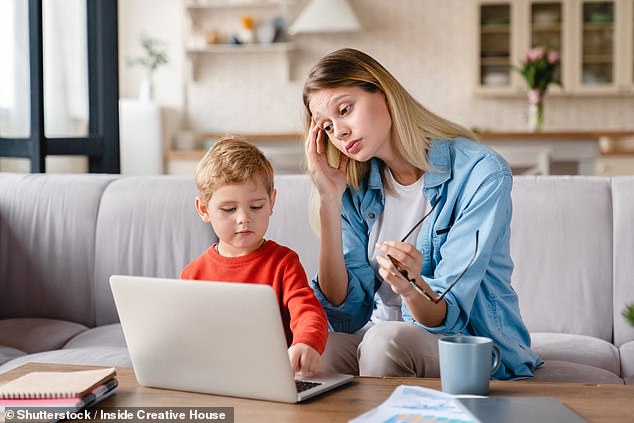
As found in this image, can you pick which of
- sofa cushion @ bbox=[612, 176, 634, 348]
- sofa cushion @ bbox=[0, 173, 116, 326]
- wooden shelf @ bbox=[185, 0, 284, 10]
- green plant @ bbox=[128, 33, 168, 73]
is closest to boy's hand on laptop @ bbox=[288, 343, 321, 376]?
sofa cushion @ bbox=[612, 176, 634, 348]

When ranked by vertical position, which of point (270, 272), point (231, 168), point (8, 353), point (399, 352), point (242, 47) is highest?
point (242, 47)

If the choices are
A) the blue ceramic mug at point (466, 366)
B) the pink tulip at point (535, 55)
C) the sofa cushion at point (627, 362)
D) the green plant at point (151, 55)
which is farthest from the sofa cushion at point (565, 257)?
the green plant at point (151, 55)

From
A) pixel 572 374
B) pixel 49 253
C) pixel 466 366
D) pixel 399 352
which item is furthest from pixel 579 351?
pixel 49 253

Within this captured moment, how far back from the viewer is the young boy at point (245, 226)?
162cm

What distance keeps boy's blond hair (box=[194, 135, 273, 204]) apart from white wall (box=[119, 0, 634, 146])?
4812 millimetres

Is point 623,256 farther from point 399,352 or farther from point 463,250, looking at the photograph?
point 399,352

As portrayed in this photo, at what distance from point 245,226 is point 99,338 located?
935mm

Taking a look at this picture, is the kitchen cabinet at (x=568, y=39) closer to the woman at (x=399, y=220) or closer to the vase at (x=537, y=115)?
the vase at (x=537, y=115)

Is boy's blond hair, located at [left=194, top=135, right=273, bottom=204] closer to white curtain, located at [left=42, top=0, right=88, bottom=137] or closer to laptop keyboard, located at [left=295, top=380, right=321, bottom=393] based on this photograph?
laptop keyboard, located at [left=295, top=380, right=321, bottom=393]

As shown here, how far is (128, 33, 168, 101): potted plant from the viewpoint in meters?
6.14

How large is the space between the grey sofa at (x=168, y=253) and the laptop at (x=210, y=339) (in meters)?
0.75

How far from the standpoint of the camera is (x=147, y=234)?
262cm

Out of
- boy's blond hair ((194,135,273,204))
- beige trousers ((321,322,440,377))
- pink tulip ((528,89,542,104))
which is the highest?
pink tulip ((528,89,542,104))

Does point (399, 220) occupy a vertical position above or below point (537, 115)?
below
